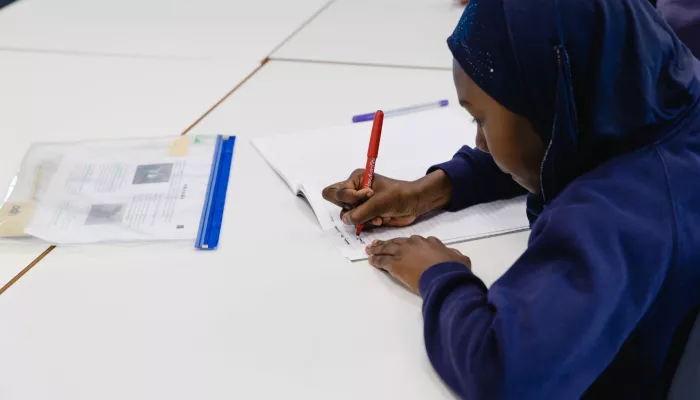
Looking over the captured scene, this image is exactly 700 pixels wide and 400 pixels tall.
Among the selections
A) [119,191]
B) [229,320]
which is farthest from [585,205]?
[119,191]

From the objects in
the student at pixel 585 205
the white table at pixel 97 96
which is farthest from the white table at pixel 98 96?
the student at pixel 585 205

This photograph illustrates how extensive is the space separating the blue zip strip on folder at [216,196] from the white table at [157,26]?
0.45m

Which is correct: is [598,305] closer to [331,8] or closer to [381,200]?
[381,200]

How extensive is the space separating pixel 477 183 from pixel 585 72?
0.36 metres

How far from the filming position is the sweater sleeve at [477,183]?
98 cm

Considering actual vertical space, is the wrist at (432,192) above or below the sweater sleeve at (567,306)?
below

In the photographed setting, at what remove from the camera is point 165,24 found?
180 cm

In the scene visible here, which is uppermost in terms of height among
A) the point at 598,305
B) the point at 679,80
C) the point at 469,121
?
the point at 679,80

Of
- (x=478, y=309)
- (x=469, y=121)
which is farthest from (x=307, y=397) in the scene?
(x=469, y=121)

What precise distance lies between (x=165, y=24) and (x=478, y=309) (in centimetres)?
143

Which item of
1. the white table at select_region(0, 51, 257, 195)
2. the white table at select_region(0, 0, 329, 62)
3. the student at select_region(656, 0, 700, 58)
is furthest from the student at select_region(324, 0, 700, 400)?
the white table at select_region(0, 0, 329, 62)

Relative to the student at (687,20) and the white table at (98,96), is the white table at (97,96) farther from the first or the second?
the student at (687,20)

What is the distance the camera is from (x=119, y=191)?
1.05m

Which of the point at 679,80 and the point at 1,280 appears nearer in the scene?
the point at 679,80
